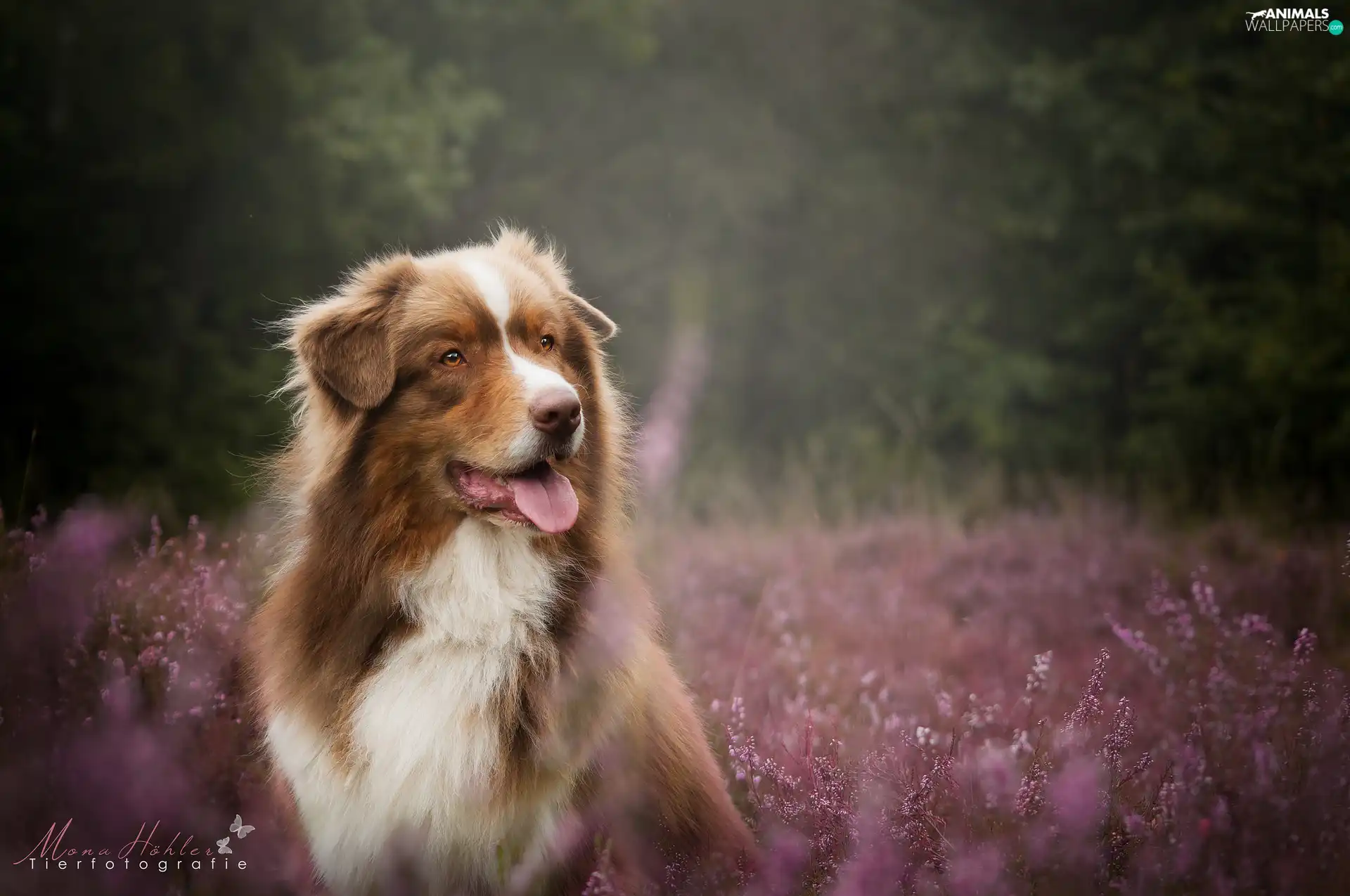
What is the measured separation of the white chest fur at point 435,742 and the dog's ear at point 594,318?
1.03 metres

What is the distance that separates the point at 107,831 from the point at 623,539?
1.96 metres

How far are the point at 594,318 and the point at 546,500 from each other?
3.20 ft

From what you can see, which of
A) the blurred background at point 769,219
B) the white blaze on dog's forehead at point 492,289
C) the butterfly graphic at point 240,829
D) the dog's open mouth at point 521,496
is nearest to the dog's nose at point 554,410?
the dog's open mouth at point 521,496

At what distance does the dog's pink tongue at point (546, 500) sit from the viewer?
3.51 m

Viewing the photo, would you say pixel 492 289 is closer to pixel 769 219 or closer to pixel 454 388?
pixel 454 388

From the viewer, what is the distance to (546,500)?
3.55 meters

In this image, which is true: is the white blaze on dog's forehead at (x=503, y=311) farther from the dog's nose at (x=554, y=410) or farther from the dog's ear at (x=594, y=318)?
the dog's ear at (x=594, y=318)

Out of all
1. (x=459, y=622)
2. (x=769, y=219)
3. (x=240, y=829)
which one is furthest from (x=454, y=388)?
(x=769, y=219)

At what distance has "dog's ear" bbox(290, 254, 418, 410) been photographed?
360 centimetres

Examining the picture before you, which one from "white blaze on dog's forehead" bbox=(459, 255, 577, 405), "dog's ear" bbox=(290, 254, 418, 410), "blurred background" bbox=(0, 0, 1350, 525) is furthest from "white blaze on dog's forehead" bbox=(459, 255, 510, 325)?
"blurred background" bbox=(0, 0, 1350, 525)

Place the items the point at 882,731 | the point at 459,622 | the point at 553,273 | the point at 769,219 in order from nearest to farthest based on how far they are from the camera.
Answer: the point at 459,622, the point at 553,273, the point at 882,731, the point at 769,219

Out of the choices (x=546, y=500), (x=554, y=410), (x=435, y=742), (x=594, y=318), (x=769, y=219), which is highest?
(x=769, y=219)

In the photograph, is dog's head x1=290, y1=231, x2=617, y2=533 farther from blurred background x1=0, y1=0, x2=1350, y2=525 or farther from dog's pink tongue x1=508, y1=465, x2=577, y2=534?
blurred background x1=0, y1=0, x2=1350, y2=525

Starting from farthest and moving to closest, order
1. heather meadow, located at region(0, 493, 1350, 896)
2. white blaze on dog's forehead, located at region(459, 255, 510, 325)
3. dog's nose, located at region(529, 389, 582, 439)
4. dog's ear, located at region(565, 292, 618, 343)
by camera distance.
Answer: dog's ear, located at region(565, 292, 618, 343)
white blaze on dog's forehead, located at region(459, 255, 510, 325)
dog's nose, located at region(529, 389, 582, 439)
heather meadow, located at region(0, 493, 1350, 896)
